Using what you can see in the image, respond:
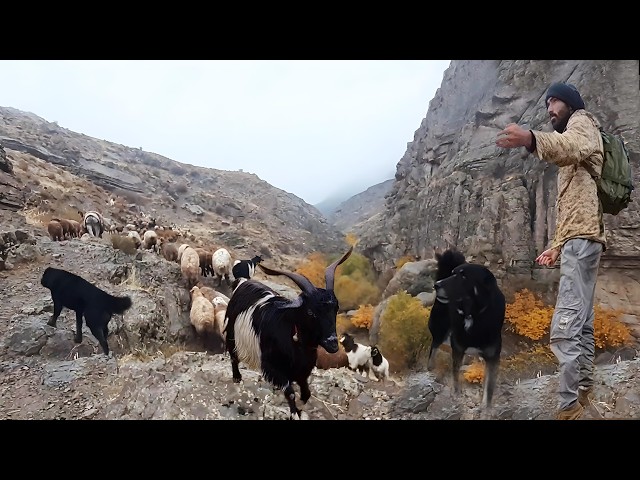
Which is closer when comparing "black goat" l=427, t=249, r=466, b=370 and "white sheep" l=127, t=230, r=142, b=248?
Answer: "black goat" l=427, t=249, r=466, b=370

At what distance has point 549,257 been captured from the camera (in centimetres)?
392

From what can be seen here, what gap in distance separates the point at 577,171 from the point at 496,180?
2.87 feet

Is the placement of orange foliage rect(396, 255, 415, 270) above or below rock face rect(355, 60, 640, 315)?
below

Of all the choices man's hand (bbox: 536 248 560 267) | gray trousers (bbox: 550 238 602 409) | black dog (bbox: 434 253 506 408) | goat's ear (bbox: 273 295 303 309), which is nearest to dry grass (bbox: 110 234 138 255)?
goat's ear (bbox: 273 295 303 309)

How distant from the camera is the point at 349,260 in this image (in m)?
4.46

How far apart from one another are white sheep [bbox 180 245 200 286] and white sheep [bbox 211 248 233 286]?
0.18 m

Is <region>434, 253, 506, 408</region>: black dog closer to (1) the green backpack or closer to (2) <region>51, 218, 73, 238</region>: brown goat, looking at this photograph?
(1) the green backpack

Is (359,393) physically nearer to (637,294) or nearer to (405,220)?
(405,220)

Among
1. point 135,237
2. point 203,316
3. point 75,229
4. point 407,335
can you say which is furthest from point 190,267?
point 407,335

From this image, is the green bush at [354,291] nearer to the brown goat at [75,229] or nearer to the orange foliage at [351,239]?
the orange foliage at [351,239]

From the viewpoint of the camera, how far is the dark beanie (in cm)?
389

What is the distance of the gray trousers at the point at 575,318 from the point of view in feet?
12.3

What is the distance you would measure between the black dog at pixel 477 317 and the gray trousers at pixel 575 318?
50cm

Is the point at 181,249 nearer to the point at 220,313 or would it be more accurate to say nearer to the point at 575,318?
the point at 220,313
